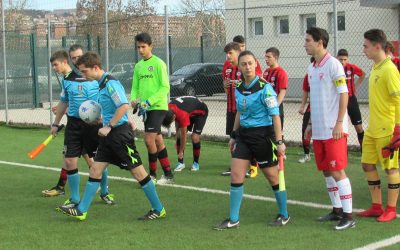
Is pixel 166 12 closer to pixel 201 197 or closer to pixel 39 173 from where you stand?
pixel 39 173

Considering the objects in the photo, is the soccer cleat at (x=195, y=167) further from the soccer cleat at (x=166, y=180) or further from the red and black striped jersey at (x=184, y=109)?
the soccer cleat at (x=166, y=180)

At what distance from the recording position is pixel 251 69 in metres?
6.58

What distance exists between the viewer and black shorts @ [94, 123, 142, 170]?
7008mm

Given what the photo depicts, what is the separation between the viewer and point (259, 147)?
6.61 metres

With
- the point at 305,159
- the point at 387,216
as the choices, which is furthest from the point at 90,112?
the point at 305,159

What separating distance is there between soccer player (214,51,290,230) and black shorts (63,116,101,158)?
207 centimetres

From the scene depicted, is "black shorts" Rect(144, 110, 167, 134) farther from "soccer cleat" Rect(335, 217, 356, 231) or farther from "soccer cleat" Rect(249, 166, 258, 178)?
"soccer cleat" Rect(335, 217, 356, 231)

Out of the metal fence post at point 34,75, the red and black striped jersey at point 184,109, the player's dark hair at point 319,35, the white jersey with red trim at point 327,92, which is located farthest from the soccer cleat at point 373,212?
the metal fence post at point 34,75

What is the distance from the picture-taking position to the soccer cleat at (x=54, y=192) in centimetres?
869

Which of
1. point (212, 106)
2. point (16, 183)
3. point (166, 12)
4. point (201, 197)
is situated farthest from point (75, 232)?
point (212, 106)

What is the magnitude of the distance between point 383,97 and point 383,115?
0.18 meters

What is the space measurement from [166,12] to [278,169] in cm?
858

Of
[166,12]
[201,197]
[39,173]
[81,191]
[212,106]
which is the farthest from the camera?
[212,106]

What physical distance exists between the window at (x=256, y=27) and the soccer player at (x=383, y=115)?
16.4m
